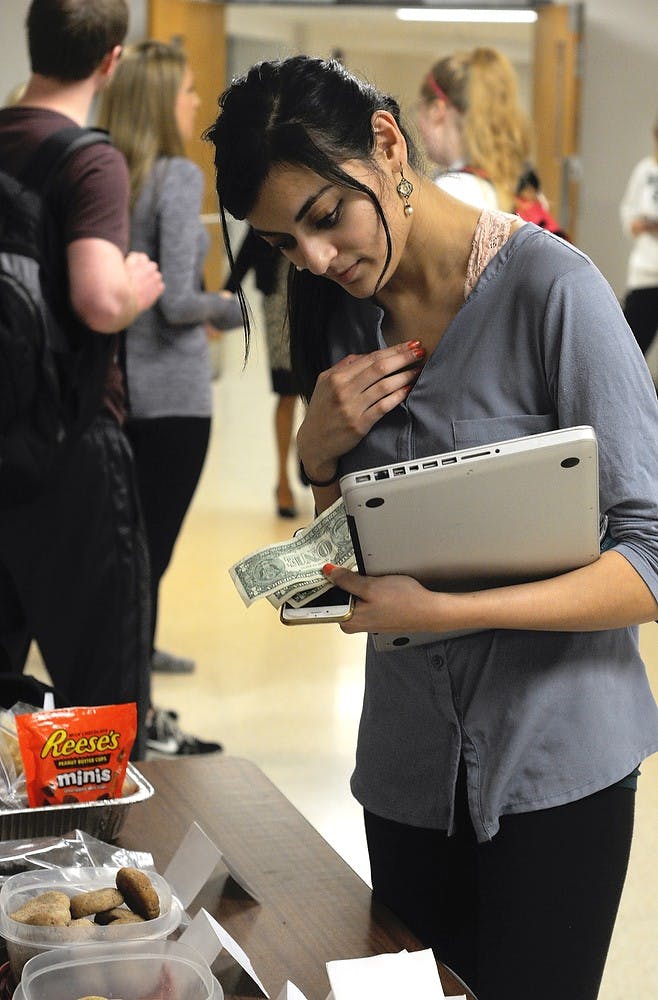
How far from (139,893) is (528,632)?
1.41ft

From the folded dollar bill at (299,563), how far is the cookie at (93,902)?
29cm

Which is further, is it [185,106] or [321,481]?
[185,106]

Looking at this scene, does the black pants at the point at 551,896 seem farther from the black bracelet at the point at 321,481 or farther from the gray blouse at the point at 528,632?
the black bracelet at the point at 321,481

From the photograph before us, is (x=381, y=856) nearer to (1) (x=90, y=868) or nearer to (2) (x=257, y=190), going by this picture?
(1) (x=90, y=868)

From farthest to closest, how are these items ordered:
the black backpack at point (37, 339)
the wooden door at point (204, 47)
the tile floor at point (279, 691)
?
the wooden door at point (204, 47)
the tile floor at point (279, 691)
the black backpack at point (37, 339)

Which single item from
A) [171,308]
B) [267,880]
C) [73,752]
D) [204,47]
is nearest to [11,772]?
[73,752]

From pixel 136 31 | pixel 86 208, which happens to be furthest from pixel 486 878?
pixel 136 31

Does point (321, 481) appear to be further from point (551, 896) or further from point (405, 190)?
point (551, 896)

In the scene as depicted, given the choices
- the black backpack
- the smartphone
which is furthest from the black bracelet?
the black backpack

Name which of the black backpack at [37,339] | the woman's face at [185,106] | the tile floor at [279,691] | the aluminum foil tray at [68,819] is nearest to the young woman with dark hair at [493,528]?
the tile floor at [279,691]

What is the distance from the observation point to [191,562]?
506cm

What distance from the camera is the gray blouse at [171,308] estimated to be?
320 cm

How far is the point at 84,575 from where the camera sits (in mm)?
2291

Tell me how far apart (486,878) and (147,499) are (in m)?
2.09
